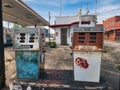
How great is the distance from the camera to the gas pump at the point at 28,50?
10.1 feet

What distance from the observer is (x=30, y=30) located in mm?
3098

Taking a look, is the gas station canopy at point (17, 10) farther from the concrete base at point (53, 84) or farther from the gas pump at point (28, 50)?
the concrete base at point (53, 84)

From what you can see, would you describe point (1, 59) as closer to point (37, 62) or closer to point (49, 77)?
point (37, 62)

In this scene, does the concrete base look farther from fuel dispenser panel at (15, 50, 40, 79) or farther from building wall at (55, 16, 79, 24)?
building wall at (55, 16, 79, 24)

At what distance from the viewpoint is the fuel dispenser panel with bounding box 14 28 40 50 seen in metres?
3.09

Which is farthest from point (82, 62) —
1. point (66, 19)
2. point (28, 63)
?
point (66, 19)

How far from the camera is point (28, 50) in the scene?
121 inches

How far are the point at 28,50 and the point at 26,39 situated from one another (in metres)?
0.28

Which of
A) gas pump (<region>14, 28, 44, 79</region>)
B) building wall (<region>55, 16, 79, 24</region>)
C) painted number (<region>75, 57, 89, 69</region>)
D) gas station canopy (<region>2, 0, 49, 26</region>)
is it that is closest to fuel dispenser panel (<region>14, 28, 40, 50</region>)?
gas pump (<region>14, 28, 44, 79</region>)

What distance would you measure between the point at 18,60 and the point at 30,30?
30.1 inches

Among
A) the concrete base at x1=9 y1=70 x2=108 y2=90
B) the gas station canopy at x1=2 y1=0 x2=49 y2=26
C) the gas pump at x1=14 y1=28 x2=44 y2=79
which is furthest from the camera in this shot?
the gas station canopy at x1=2 y1=0 x2=49 y2=26

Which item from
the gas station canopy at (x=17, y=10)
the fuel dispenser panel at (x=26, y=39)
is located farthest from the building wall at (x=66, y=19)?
the fuel dispenser panel at (x=26, y=39)

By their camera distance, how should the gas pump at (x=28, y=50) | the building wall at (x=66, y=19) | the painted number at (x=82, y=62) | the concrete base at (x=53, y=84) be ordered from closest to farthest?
1. the concrete base at (x=53, y=84)
2. the painted number at (x=82, y=62)
3. the gas pump at (x=28, y=50)
4. the building wall at (x=66, y=19)

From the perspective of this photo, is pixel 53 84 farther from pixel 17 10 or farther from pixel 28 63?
pixel 17 10
